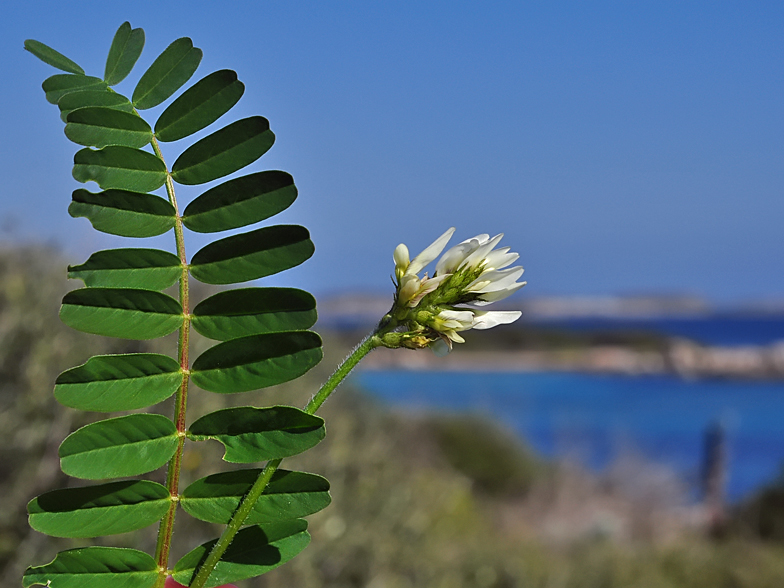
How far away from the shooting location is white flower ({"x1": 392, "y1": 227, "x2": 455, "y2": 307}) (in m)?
0.74

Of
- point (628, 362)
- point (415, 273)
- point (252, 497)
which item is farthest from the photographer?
point (628, 362)

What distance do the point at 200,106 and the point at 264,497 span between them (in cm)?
38

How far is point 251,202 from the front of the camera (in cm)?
73

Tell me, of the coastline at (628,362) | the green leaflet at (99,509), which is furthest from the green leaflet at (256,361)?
the coastline at (628,362)

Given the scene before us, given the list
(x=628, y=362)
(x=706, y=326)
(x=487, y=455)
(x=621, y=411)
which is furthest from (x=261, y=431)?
(x=706, y=326)

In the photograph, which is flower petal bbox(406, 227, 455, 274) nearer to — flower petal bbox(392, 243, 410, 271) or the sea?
flower petal bbox(392, 243, 410, 271)

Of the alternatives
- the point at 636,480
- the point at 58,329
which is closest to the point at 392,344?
the point at 58,329

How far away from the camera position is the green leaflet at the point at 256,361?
0.68 m

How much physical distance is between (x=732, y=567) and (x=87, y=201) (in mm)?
7146

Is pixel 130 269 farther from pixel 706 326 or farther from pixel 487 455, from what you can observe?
pixel 706 326

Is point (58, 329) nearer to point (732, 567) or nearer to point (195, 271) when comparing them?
point (195, 271)

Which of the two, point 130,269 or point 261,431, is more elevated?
point 130,269

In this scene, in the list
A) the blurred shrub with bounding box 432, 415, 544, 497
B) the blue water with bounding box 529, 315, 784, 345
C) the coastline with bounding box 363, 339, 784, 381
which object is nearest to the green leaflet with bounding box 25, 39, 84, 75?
the blurred shrub with bounding box 432, 415, 544, 497

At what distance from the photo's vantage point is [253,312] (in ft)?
2.38
